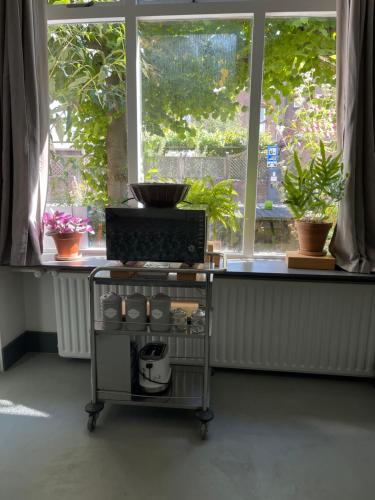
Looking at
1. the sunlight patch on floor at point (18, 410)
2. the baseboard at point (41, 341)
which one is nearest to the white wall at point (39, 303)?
the baseboard at point (41, 341)

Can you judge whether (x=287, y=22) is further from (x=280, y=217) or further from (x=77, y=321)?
(x=77, y=321)

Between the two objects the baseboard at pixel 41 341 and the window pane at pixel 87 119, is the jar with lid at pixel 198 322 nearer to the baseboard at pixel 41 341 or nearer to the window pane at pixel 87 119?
the window pane at pixel 87 119

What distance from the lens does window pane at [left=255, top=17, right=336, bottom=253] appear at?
6.47 ft

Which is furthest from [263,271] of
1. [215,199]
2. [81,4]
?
[81,4]

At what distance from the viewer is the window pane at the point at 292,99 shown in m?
1.97

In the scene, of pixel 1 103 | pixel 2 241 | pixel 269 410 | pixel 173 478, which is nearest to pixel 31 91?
pixel 1 103

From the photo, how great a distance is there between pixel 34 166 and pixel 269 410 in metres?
1.80

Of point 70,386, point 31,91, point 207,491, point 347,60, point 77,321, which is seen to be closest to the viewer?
point 207,491

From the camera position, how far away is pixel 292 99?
204 centimetres

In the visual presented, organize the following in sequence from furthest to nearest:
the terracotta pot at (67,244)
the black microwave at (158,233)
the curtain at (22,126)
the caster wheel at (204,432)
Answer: the terracotta pot at (67,244)
the curtain at (22,126)
the caster wheel at (204,432)
the black microwave at (158,233)

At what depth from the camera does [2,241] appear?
1.96 meters

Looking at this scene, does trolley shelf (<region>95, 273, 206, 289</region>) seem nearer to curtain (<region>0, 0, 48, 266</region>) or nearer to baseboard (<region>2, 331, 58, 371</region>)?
curtain (<region>0, 0, 48, 266</region>)

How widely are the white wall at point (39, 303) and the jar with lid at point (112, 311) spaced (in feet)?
2.53

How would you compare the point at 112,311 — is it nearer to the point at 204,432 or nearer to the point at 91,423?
the point at 91,423
